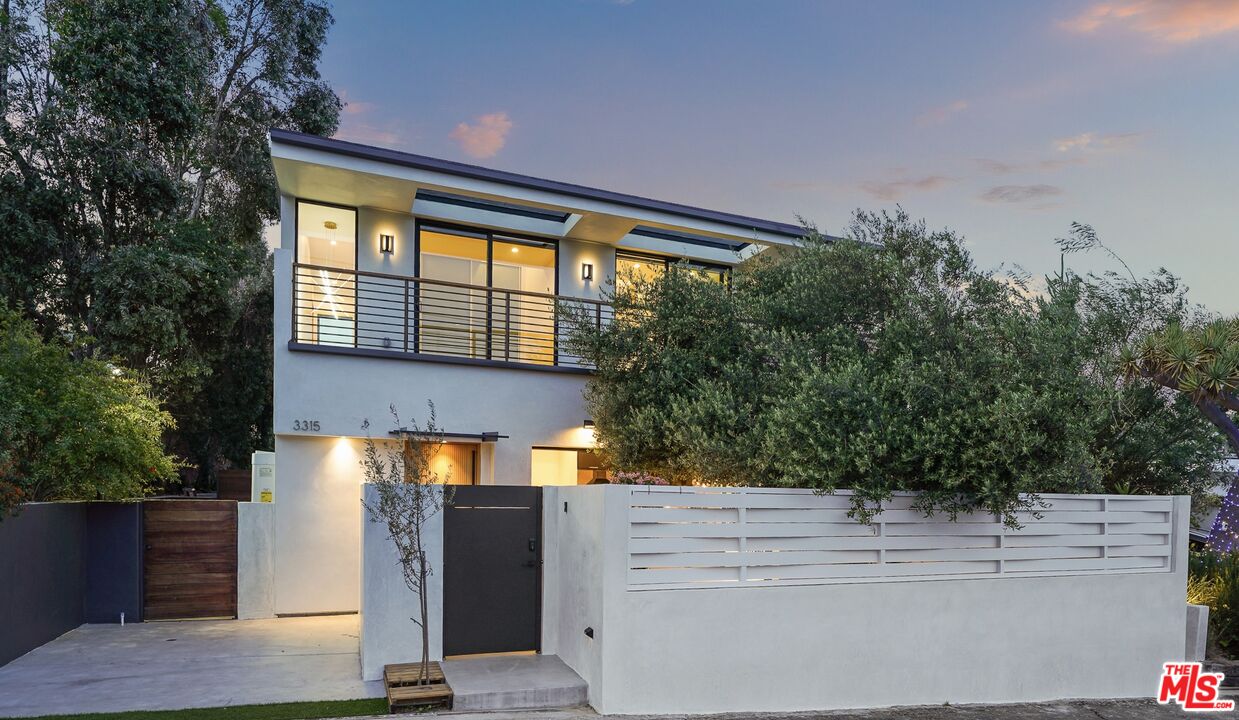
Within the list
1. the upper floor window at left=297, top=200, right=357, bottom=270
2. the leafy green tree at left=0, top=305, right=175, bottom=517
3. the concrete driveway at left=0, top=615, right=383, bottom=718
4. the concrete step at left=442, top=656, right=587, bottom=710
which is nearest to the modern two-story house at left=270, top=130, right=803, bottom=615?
the upper floor window at left=297, top=200, right=357, bottom=270

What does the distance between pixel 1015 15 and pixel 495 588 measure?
13.2m

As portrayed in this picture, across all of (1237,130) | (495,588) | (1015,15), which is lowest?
(495,588)

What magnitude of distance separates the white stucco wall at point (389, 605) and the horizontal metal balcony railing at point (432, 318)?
13.8 ft

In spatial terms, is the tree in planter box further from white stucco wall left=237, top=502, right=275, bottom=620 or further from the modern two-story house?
white stucco wall left=237, top=502, right=275, bottom=620

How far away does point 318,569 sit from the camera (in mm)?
11172

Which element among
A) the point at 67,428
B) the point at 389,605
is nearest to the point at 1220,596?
the point at 389,605

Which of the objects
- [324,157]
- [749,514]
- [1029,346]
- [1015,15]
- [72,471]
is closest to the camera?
[749,514]

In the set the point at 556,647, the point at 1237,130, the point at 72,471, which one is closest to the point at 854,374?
the point at 556,647

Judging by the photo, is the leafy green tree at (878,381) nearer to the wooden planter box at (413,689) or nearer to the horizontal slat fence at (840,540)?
the horizontal slat fence at (840,540)

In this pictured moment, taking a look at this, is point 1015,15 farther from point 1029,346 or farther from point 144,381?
point 144,381

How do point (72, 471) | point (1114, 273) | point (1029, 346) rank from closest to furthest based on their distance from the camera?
1. point (1029, 346)
2. point (72, 471)
3. point (1114, 273)

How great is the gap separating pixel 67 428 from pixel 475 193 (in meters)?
6.31

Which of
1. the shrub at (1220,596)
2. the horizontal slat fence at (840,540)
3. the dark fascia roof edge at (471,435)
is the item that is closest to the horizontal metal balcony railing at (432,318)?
the dark fascia roof edge at (471,435)

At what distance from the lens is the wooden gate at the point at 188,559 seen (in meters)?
10.8
